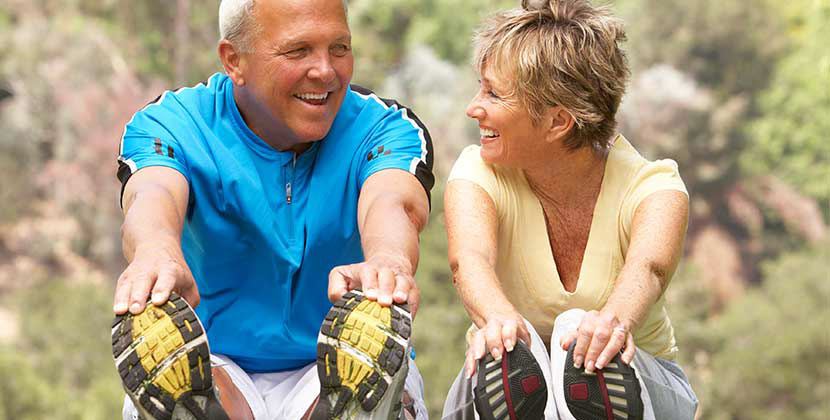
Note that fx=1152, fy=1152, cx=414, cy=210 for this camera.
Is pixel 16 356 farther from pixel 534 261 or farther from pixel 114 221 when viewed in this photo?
pixel 534 261

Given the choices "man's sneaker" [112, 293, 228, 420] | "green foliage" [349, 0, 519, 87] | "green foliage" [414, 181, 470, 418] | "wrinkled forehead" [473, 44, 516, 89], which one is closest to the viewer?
Result: "man's sneaker" [112, 293, 228, 420]

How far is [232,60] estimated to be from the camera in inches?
87.8

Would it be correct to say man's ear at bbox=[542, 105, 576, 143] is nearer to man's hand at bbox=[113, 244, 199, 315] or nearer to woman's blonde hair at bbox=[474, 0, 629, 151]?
woman's blonde hair at bbox=[474, 0, 629, 151]

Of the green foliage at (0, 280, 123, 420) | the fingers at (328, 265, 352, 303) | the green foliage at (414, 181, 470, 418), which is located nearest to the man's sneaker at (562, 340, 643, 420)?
the fingers at (328, 265, 352, 303)

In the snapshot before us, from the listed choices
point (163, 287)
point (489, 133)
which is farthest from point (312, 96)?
point (163, 287)

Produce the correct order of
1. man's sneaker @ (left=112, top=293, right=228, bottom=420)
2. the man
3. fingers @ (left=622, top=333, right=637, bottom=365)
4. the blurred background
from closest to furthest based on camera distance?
1. man's sneaker @ (left=112, top=293, right=228, bottom=420)
2. fingers @ (left=622, top=333, right=637, bottom=365)
3. the man
4. the blurred background

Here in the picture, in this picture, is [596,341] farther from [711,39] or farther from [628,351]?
[711,39]

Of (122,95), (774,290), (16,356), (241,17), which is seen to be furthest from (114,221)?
(241,17)

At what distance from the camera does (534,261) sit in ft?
7.41

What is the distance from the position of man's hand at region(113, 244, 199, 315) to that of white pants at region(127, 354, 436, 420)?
31cm

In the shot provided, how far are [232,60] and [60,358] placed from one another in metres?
9.64

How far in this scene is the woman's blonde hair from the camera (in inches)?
85.7

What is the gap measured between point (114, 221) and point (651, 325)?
11175 millimetres

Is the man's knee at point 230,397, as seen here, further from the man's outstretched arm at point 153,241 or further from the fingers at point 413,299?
the fingers at point 413,299
